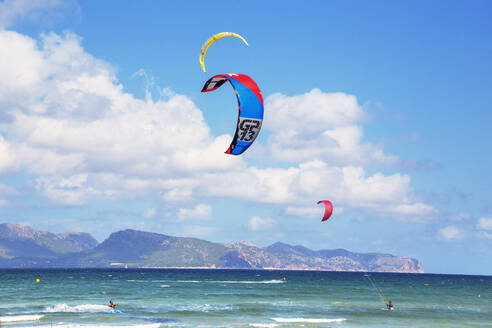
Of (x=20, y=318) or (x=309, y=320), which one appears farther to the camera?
(x=309, y=320)

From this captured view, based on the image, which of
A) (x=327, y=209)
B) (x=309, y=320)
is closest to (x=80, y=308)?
(x=309, y=320)

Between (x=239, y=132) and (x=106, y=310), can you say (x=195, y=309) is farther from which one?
(x=239, y=132)

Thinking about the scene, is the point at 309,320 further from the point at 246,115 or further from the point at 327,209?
the point at 246,115

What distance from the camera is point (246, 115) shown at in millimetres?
22672

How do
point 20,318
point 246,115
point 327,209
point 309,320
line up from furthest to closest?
point 327,209 < point 309,320 < point 20,318 < point 246,115

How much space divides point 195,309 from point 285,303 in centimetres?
1148

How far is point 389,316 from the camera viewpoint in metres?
45.7

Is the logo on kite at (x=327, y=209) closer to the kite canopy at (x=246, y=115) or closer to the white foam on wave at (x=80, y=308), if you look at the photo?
the white foam on wave at (x=80, y=308)

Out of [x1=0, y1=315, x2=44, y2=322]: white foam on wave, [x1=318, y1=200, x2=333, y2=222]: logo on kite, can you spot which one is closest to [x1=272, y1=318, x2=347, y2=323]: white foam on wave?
[x1=318, y1=200, x2=333, y2=222]: logo on kite

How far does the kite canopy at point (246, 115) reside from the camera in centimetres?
2258

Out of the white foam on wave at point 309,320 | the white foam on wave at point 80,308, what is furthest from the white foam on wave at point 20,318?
the white foam on wave at point 309,320

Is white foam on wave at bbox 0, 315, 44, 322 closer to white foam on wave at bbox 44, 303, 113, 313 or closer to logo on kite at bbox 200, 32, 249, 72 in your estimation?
white foam on wave at bbox 44, 303, 113, 313

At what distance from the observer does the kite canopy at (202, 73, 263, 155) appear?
74.1 feet

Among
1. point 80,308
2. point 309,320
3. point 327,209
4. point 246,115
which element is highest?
point 246,115
